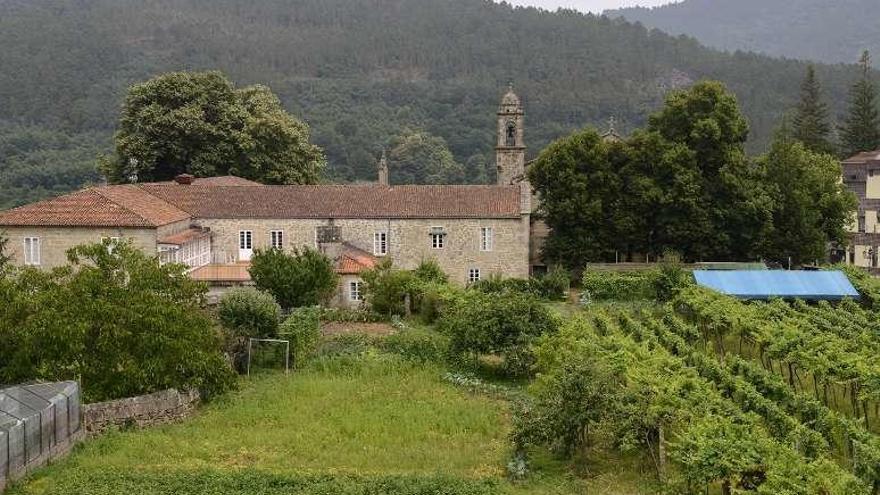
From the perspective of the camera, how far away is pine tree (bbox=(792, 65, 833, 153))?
232 ft

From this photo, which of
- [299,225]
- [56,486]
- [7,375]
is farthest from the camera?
[299,225]

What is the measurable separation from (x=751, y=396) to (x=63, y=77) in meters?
124

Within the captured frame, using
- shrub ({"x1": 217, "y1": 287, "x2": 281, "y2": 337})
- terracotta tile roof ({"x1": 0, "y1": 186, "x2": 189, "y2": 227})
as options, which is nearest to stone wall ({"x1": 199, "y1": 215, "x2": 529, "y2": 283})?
terracotta tile roof ({"x1": 0, "y1": 186, "x2": 189, "y2": 227})

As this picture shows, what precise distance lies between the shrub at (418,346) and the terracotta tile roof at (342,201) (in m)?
11.9

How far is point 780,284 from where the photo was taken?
126 feet

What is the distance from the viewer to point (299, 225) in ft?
143

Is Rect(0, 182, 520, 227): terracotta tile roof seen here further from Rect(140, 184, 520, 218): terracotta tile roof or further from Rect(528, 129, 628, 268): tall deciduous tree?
Rect(528, 129, 628, 268): tall deciduous tree

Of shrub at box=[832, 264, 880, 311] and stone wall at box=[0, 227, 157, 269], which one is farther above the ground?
stone wall at box=[0, 227, 157, 269]

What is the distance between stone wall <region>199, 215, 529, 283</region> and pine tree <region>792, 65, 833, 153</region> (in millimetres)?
35814

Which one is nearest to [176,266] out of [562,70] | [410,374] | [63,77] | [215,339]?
[215,339]

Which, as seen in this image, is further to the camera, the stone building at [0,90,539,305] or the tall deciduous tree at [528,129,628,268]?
the tall deciduous tree at [528,129,628,268]

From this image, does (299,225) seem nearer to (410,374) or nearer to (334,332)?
(334,332)

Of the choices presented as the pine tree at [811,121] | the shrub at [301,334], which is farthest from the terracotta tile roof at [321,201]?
the pine tree at [811,121]

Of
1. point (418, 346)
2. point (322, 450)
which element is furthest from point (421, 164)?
point (322, 450)
